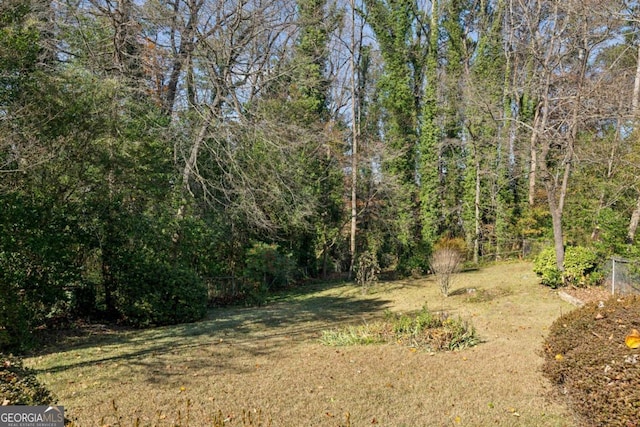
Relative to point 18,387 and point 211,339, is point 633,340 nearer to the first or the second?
point 18,387

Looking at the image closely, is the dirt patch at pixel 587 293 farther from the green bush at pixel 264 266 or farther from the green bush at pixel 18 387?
the green bush at pixel 18 387

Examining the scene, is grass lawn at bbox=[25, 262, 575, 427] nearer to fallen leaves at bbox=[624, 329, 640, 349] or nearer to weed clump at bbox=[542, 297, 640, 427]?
weed clump at bbox=[542, 297, 640, 427]

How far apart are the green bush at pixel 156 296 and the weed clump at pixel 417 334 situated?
3.74m

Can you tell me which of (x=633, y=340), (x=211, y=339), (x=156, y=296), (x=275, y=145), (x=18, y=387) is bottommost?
(x=211, y=339)

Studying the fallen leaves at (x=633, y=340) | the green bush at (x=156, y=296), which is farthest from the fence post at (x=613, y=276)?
the green bush at (x=156, y=296)

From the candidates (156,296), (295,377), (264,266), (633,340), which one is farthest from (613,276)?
(156,296)

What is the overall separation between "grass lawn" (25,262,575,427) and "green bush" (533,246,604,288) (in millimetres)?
2523

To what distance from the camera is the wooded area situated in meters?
7.93

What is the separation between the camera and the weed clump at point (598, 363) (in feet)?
10.4

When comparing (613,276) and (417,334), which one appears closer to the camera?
(417,334)

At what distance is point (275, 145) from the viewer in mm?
11477

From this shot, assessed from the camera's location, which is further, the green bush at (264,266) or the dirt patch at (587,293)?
the green bush at (264,266)

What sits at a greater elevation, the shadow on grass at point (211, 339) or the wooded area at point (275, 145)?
the wooded area at point (275, 145)

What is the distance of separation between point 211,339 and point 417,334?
369cm
